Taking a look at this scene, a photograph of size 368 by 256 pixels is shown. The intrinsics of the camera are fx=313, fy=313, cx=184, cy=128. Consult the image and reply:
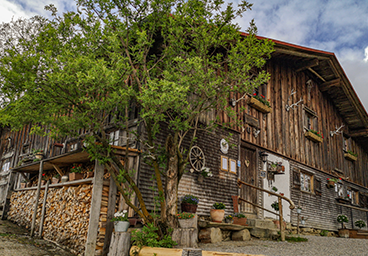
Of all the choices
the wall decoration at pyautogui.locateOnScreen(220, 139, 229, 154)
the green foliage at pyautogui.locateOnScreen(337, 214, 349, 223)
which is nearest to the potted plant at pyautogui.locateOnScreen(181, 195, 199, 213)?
the wall decoration at pyautogui.locateOnScreen(220, 139, 229, 154)

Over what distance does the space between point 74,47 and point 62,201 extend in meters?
3.80

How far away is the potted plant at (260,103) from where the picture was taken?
1150 centimetres

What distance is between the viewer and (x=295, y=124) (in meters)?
14.1

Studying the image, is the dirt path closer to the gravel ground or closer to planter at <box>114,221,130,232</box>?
planter at <box>114,221,130,232</box>

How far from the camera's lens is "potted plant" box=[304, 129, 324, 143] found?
14.5 metres

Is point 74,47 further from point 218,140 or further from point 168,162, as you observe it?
point 218,140

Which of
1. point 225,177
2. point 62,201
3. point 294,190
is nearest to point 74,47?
point 62,201

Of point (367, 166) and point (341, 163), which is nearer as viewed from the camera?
point (341, 163)

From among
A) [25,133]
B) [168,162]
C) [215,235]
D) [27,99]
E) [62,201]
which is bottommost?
[215,235]

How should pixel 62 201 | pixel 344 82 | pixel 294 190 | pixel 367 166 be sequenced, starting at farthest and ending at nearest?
pixel 367 166
pixel 344 82
pixel 294 190
pixel 62 201

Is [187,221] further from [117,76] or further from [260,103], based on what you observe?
[260,103]

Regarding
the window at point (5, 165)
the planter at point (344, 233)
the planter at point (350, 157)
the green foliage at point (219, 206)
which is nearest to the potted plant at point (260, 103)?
the green foliage at point (219, 206)

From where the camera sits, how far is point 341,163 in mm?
17047

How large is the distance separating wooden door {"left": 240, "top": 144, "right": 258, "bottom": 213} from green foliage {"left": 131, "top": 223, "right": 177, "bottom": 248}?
17.7ft
